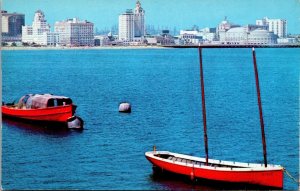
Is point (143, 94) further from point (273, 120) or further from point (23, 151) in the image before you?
point (23, 151)

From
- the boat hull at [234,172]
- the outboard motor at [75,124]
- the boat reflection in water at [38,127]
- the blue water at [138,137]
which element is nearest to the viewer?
the boat hull at [234,172]

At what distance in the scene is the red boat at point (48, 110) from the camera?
185ft

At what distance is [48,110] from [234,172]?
85.2 ft

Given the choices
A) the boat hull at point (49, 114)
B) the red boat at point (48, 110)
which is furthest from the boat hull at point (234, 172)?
the boat hull at point (49, 114)

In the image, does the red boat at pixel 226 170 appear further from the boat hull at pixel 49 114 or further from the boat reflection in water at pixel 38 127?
the boat hull at pixel 49 114

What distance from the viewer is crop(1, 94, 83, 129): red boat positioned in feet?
185

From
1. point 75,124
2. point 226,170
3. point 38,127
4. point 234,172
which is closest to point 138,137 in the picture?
point 75,124

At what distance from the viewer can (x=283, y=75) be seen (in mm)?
122875

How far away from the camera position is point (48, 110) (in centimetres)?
5691

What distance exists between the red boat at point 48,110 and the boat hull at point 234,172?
20590 millimetres

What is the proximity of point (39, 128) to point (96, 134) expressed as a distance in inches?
226

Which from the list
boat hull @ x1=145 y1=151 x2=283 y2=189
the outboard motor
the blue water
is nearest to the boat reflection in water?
the blue water

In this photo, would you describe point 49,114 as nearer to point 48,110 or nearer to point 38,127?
point 48,110

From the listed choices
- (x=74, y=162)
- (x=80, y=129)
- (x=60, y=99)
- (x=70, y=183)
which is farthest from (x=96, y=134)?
(x=70, y=183)
